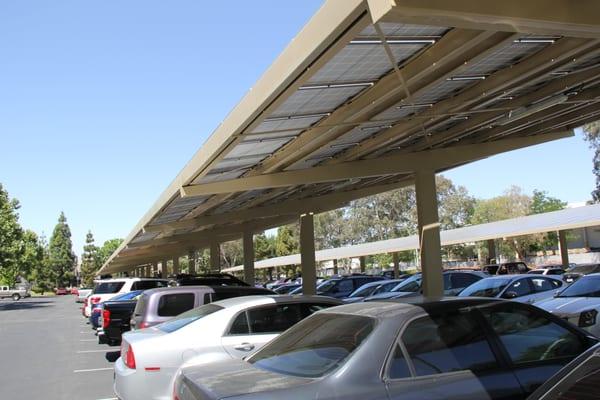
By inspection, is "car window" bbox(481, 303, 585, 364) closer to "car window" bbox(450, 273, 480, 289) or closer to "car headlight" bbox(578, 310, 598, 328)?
"car headlight" bbox(578, 310, 598, 328)

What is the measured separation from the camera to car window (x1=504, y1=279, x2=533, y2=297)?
1392 centimetres

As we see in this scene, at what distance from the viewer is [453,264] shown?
80812 mm

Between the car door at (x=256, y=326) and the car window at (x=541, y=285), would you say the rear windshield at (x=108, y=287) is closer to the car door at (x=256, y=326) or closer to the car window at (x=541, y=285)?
the car window at (x=541, y=285)

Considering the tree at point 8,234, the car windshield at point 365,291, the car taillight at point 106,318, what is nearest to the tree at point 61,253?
the tree at point 8,234

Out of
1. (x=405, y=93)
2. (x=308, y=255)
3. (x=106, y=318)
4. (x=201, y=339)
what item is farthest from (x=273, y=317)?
(x=308, y=255)

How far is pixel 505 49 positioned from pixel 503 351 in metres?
4.22

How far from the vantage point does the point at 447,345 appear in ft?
15.9

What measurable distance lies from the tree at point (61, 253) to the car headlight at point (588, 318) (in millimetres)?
117369

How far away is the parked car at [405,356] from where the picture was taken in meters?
4.31

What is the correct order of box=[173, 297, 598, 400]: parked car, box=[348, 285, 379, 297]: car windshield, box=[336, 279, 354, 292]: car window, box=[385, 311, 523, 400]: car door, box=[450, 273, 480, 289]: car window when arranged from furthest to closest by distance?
box=[336, 279, 354, 292]: car window < box=[348, 285, 379, 297]: car windshield < box=[450, 273, 480, 289]: car window < box=[385, 311, 523, 400]: car door < box=[173, 297, 598, 400]: parked car

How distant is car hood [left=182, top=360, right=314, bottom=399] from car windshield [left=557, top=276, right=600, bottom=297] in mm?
8570

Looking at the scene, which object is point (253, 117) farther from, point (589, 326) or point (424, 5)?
point (589, 326)

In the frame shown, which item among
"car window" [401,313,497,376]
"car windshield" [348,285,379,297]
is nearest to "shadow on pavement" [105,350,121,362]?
"car windshield" [348,285,379,297]

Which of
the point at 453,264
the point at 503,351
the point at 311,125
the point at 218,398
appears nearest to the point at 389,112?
the point at 311,125
